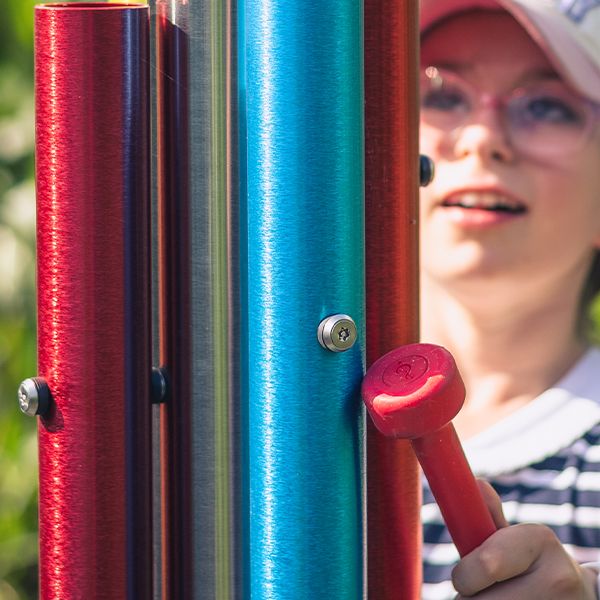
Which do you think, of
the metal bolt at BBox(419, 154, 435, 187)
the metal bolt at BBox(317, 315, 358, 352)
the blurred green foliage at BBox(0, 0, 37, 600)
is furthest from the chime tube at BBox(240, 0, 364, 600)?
the blurred green foliage at BBox(0, 0, 37, 600)

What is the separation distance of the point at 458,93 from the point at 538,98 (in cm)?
8

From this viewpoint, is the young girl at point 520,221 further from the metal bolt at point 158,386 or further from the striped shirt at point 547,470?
the metal bolt at point 158,386

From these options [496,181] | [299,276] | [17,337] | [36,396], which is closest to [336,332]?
[299,276]

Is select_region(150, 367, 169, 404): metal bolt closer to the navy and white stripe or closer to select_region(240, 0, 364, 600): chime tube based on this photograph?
select_region(240, 0, 364, 600): chime tube

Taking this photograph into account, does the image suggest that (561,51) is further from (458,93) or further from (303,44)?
(303,44)

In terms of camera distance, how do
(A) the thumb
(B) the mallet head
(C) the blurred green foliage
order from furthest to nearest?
(C) the blurred green foliage
(A) the thumb
(B) the mallet head

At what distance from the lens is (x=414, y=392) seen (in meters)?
0.58

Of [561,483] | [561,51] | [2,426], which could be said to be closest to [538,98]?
[561,51]

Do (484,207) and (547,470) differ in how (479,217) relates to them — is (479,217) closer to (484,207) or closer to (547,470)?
(484,207)

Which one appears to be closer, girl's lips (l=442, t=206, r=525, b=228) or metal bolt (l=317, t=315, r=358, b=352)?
metal bolt (l=317, t=315, r=358, b=352)

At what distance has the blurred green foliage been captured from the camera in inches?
98.0

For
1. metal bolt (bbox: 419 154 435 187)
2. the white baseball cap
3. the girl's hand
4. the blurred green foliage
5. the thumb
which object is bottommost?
the blurred green foliage

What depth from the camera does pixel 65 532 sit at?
605 millimetres

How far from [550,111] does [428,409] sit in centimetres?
78
